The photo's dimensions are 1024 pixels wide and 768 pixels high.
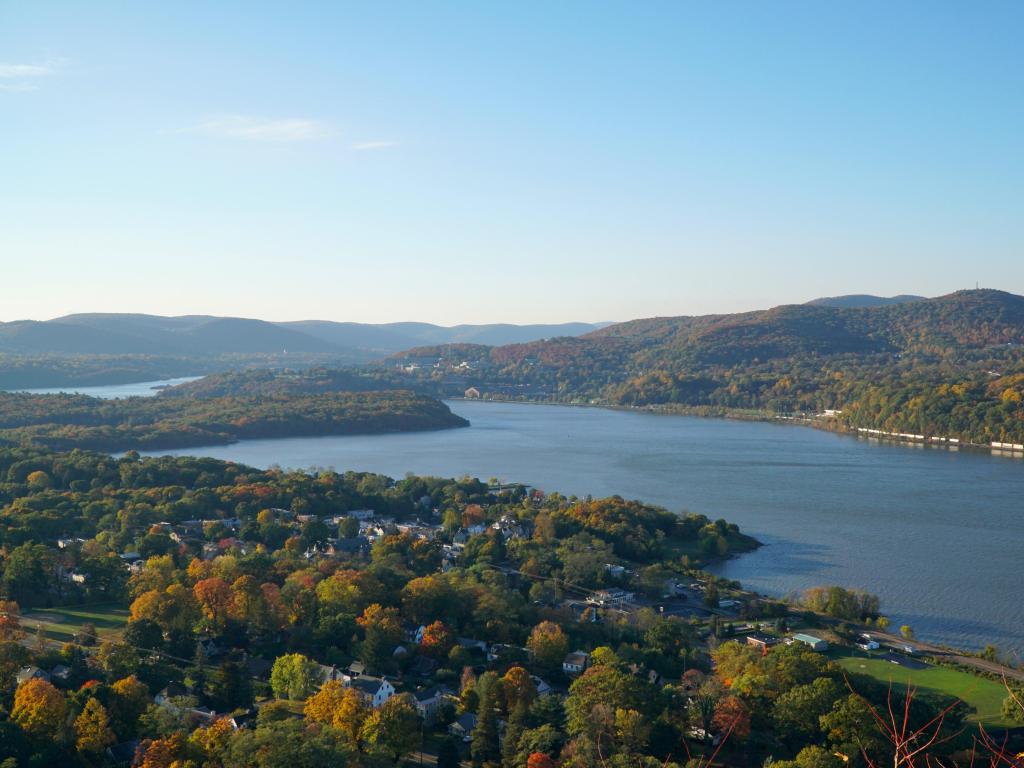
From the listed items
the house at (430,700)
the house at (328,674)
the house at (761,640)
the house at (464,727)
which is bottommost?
the house at (464,727)

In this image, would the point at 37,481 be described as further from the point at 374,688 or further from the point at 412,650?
the point at 374,688

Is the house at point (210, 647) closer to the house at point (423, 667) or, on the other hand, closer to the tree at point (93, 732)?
the house at point (423, 667)

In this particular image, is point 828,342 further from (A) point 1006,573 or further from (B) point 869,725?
(B) point 869,725

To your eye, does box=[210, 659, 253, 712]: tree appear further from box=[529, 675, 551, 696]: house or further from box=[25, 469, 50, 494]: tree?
box=[25, 469, 50, 494]: tree

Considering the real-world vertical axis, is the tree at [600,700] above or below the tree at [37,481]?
below

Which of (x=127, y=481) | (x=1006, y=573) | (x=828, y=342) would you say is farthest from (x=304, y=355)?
(x=1006, y=573)

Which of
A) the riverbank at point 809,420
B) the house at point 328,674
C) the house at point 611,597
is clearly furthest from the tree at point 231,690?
the riverbank at point 809,420
